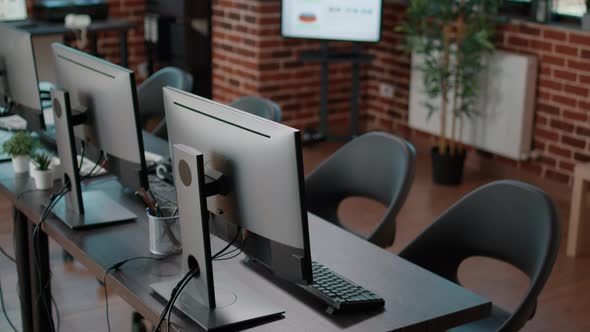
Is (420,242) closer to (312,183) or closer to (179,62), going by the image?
(312,183)

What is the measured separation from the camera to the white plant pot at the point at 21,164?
3.21m

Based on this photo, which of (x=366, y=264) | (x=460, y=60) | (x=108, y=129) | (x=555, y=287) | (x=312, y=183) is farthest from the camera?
(x=460, y=60)

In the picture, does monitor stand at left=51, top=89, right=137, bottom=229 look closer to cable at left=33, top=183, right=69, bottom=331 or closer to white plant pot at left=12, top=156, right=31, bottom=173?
cable at left=33, top=183, right=69, bottom=331

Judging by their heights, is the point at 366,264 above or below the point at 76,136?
below

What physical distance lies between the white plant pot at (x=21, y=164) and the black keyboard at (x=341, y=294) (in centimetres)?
138

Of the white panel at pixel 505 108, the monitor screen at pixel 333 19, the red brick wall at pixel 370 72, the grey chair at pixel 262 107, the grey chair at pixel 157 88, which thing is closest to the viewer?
the grey chair at pixel 262 107

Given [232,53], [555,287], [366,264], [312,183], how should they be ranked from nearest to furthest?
1. [366,264]
2. [312,183]
3. [555,287]
4. [232,53]

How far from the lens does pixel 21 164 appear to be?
322cm

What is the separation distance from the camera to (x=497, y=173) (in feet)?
18.9

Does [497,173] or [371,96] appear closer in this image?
[497,173]

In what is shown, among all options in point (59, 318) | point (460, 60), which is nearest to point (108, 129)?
point (59, 318)

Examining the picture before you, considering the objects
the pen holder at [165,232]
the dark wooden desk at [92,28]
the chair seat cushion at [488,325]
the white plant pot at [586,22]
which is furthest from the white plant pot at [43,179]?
the white plant pot at [586,22]

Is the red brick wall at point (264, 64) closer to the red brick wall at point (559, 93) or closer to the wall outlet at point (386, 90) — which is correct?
the wall outlet at point (386, 90)

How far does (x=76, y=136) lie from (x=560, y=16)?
138 inches
